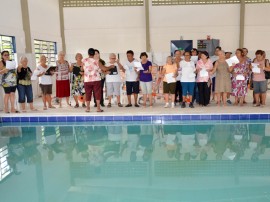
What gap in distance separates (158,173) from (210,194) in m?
0.76

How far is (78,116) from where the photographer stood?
5957 mm

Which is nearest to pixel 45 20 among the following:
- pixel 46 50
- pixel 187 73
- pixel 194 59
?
pixel 46 50

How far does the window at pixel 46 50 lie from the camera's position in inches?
366

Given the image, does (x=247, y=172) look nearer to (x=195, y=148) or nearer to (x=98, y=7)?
(x=195, y=148)

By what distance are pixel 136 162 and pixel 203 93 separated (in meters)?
3.14

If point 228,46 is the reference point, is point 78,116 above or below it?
below

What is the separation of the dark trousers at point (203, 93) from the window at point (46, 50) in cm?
545

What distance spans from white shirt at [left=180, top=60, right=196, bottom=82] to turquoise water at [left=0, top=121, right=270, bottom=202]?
1132 mm

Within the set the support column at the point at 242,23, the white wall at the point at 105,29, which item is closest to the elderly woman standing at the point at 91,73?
the white wall at the point at 105,29

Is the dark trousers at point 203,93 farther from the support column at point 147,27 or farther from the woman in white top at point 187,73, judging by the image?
the support column at point 147,27

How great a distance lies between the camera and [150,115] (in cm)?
579

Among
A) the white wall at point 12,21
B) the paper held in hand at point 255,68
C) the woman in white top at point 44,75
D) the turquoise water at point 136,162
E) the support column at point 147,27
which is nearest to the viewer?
the turquoise water at point 136,162

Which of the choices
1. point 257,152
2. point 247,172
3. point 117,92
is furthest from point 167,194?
point 117,92

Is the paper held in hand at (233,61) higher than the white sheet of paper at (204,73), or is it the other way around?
the paper held in hand at (233,61)
